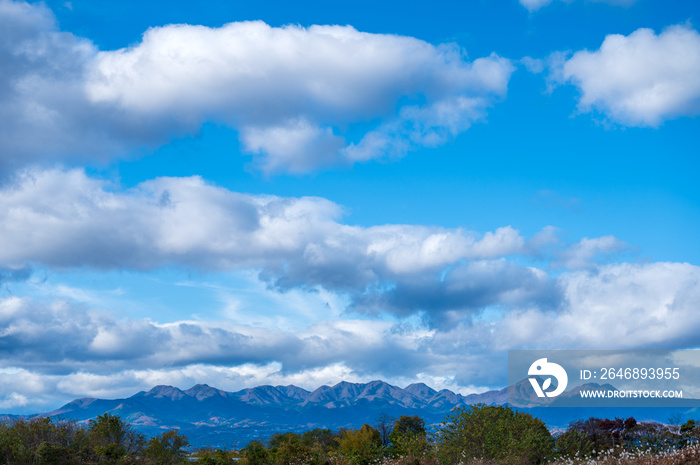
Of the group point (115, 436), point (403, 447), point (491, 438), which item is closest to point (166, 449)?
point (115, 436)

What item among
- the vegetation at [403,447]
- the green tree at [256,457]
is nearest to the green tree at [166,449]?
the vegetation at [403,447]

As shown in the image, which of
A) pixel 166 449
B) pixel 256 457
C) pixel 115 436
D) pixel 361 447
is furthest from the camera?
pixel 115 436

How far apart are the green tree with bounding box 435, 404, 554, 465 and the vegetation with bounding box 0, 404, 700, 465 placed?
43mm

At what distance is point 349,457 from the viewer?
3825 centimetres

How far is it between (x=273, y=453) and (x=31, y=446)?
52.4ft

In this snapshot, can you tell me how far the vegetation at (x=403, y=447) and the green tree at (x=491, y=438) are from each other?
0.04 m

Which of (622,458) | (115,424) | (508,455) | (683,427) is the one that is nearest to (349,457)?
(508,455)

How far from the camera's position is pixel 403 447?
3438 centimetres

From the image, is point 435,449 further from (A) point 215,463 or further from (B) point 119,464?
(B) point 119,464

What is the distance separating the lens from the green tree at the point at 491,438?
2675 cm

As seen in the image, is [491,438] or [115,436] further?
[115,436]

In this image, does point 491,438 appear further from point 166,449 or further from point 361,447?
point 166,449

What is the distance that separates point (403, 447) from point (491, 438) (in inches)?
302

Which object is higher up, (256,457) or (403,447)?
(403,447)
